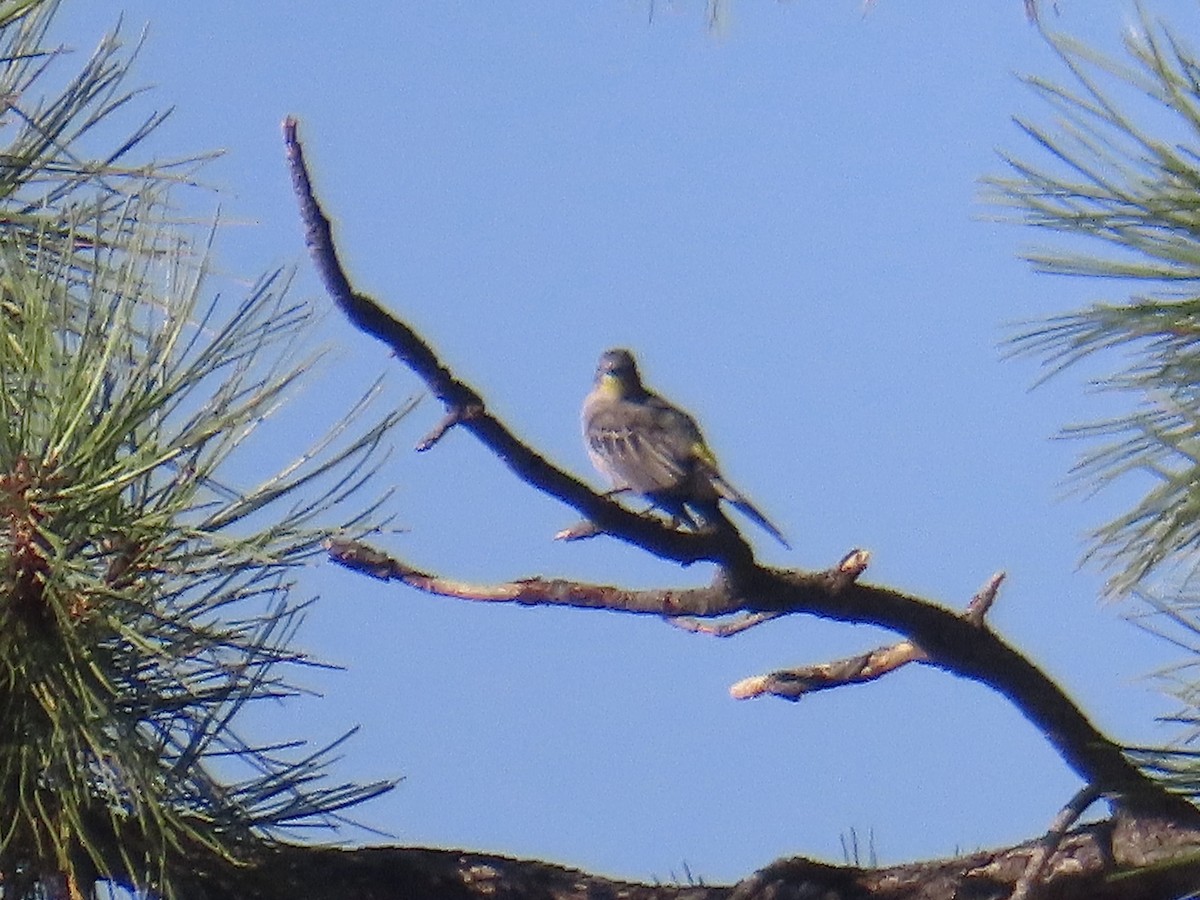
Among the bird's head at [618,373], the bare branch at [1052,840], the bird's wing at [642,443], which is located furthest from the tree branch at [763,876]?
the bird's head at [618,373]

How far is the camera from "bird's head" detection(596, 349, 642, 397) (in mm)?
4316

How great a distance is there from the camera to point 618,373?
4.41m

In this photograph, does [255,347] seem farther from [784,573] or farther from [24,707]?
[784,573]

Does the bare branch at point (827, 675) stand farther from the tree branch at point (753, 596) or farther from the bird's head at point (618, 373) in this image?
the bird's head at point (618, 373)

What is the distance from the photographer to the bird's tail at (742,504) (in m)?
2.97

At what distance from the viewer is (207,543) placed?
5.50ft

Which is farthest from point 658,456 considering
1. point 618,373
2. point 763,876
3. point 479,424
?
point 479,424

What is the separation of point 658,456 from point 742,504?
0.24 metres

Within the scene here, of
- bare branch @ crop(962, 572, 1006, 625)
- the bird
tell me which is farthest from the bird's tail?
bare branch @ crop(962, 572, 1006, 625)

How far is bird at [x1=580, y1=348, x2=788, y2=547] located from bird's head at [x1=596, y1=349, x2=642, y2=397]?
0.50 feet

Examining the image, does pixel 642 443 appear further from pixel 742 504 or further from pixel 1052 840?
pixel 1052 840

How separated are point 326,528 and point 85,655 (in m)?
0.27

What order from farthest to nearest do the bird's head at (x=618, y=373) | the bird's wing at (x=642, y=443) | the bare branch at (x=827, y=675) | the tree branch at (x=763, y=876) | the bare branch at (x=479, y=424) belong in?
1. the bird's head at (x=618, y=373)
2. the bird's wing at (x=642, y=443)
3. the bare branch at (x=827, y=675)
4. the tree branch at (x=763, y=876)
5. the bare branch at (x=479, y=424)

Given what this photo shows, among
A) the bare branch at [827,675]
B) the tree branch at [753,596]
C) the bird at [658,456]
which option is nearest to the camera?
the tree branch at [753,596]
